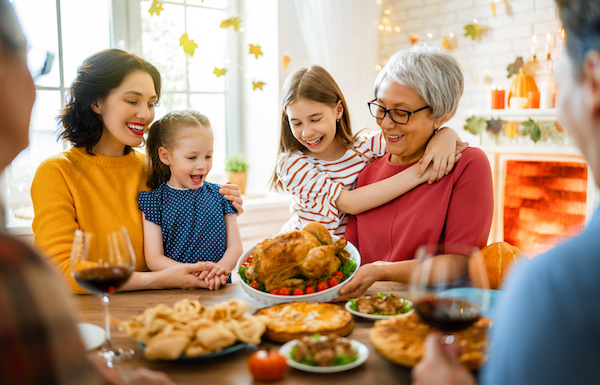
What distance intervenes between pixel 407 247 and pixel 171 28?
3158 millimetres

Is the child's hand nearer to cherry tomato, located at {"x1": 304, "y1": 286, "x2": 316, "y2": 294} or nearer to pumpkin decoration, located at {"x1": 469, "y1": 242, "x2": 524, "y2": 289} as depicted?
cherry tomato, located at {"x1": 304, "y1": 286, "x2": 316, "y2": 294}

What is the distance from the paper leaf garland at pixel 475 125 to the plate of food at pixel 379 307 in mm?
3821

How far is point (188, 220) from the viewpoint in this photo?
2.16 m

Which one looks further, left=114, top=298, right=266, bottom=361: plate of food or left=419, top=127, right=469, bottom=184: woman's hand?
left=419, top=127, right=469, bottom=184: woman's hand

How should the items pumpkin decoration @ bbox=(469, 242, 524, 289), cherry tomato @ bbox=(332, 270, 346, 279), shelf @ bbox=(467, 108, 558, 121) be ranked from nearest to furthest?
cherry tomato @ bbox=(332, 270, 346, 279) → pumpkin decoration @ bbox=(469, 242, 524, 289) → shelf @ bbox=(467, 108, 558, 121)

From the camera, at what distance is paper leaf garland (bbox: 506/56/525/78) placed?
466 cm

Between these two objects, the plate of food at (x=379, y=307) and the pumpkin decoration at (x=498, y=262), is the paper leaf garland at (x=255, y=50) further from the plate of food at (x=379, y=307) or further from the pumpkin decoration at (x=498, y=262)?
the plate of food at (x=379, y=307)

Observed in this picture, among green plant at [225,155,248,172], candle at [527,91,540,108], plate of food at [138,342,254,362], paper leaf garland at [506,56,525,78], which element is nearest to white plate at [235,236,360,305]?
plate of food at [138,342,254,362]

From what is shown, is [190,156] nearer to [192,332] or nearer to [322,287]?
[322,287]

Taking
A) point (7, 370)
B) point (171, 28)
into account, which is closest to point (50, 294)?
point (7, 370)

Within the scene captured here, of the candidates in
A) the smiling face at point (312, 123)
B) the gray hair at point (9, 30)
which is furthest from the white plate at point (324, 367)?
the smiling face at point (312, 123)

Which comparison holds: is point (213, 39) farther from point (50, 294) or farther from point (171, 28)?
point (50, 294)

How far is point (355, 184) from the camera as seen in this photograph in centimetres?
240

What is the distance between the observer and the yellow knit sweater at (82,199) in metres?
1.86
